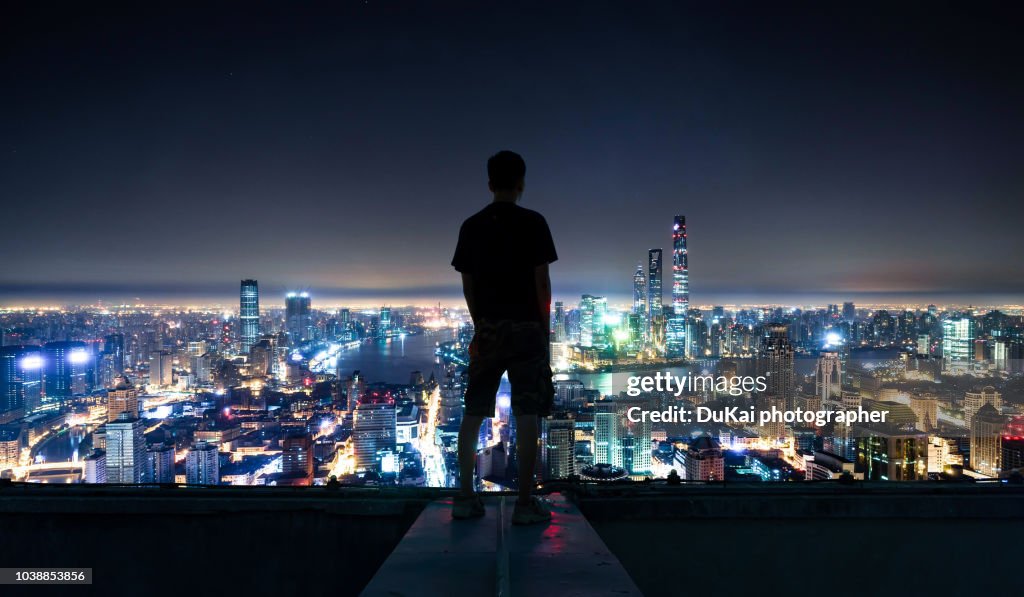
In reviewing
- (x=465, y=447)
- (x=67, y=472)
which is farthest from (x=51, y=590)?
(x=67, y=472)

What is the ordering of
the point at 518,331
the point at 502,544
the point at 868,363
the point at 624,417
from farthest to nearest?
the point at 868,363, the point at 624,417, the point at 518,331, the point at 502,544

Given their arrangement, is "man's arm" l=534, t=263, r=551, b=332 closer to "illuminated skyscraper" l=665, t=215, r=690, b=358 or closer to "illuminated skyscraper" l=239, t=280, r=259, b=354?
"illuminated skyscraper" l=665, t=215, r=690, b=358

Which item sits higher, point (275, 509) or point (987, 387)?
point (275, 509)

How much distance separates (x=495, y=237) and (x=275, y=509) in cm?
104

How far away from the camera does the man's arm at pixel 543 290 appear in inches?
50.0

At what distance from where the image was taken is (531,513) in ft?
4.03

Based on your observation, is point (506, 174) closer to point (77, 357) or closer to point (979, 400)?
point (979, 400)

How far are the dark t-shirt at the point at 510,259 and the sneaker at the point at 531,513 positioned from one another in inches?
18.9

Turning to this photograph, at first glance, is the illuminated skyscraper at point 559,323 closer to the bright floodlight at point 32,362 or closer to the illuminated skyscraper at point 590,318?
the illuminated skyscraper at point 590,318

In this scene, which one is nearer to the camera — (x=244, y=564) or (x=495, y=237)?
(x=495, y=237)

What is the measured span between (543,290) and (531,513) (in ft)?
1.88

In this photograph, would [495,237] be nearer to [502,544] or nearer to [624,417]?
[502,544]

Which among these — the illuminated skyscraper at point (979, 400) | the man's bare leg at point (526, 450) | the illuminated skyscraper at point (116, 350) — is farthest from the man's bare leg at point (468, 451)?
the illuminated skyscraper at point (116, 350)

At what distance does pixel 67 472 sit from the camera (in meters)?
10.5
